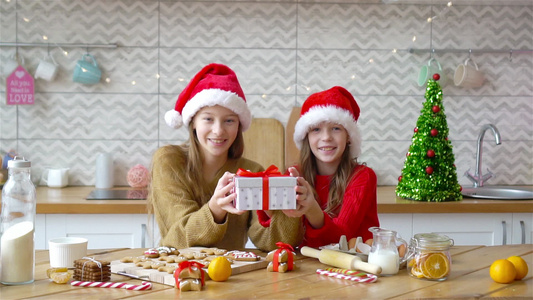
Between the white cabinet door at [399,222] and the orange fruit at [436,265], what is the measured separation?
4.55 ft

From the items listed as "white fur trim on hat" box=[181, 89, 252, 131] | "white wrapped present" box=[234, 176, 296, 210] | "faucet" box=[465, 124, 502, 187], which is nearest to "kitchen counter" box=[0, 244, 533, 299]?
"white wrapped present" box=[234, 176, 296, 210]

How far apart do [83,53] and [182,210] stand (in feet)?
5.49

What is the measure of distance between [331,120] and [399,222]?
858 mm

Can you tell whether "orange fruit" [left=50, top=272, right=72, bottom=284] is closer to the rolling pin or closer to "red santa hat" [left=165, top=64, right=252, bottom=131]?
the rolling pin

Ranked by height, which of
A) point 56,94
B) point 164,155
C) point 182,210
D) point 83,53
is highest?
point 83,53

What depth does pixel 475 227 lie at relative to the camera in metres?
2.98

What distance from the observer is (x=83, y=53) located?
3.30m

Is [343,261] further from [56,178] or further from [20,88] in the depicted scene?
[20,88]

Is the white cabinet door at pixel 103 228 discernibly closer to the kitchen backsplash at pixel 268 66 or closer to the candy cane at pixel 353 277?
the kitchen backsplash at pixel 268 66

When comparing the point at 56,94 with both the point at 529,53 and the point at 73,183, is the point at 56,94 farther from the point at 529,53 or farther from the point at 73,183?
the point at 529,53

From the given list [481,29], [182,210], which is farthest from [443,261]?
[481,29]

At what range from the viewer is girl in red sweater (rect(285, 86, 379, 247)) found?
84.0 inches

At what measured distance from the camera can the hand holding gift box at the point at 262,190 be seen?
1.59 m

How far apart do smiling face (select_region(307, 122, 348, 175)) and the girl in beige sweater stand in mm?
236
